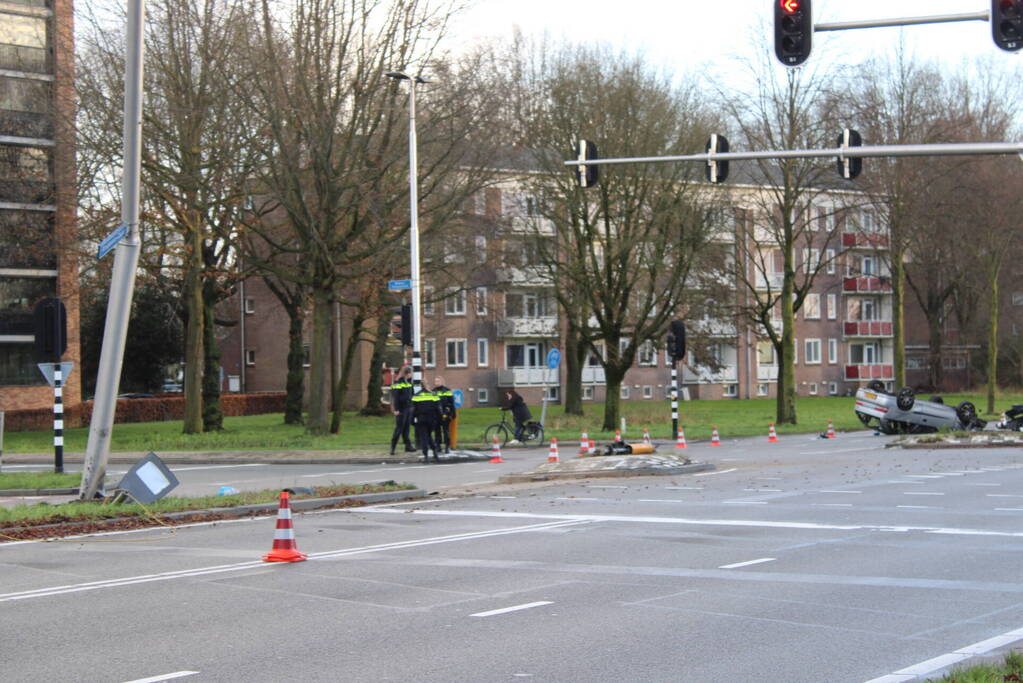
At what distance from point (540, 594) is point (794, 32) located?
7.68 metres

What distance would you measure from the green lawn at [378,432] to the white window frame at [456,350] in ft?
36.1

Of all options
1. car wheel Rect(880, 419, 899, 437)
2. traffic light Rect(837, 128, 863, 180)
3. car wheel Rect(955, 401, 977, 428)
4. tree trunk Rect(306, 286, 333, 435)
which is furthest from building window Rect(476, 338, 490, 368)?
traffic light Rect(837, 128, 863, 180)

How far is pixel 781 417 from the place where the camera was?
43.7 m

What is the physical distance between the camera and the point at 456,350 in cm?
6906

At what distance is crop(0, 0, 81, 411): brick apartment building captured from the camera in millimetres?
35344

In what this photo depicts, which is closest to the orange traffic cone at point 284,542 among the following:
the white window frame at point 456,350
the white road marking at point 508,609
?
the white road marking at point 508,609

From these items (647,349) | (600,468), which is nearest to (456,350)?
(647,349)

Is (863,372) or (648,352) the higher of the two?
(648,352)

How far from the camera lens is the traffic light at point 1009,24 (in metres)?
13.2

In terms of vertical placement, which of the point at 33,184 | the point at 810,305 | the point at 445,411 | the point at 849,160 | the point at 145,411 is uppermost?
the point at 33,184

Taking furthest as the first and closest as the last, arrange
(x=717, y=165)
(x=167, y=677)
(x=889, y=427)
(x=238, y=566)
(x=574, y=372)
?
(x=574, y=372), (x=889, y=427), (x=717, y=165), (x=238, y=566), (x=167, y=677)

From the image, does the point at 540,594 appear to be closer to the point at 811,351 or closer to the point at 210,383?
the point at 210,383

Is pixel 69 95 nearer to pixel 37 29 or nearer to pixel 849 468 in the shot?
pixel 37 29

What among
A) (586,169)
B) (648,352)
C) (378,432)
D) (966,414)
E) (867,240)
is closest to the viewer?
(586,169)
